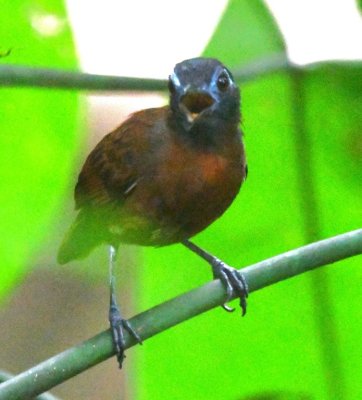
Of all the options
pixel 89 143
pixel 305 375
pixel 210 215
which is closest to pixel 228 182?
pixel 210 215

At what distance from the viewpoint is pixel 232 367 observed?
6.07ft

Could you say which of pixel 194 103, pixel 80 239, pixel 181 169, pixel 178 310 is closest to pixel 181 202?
pixel 181 169

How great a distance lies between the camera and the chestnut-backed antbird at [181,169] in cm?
172

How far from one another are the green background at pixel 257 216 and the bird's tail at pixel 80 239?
17cm

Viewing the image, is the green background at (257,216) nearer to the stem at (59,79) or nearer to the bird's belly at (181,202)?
the bird's belly at (181,202)

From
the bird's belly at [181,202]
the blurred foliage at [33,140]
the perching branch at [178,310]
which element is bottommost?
the bird's belly at [181,202]

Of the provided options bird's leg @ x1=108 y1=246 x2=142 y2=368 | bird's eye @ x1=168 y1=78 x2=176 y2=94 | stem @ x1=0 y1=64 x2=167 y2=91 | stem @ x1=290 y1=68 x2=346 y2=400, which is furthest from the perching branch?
stem @ x1=290 y1=68 x2=346 y2=400

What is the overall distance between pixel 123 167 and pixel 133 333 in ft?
1.65

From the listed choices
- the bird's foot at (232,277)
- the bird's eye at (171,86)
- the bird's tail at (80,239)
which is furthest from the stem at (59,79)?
the bird's tail at (80,239)

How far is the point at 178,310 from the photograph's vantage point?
131 centimetres

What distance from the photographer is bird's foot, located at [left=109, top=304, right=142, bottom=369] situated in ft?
4.82

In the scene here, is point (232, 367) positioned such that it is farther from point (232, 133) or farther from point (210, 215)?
point (232, 133)

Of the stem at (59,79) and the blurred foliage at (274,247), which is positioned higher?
the stem at (59,79)

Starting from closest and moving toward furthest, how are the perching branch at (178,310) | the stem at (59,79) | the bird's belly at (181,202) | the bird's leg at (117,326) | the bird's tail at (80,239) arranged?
the perching branch at (178,310) < the stem at (59,79) < the bird's leg at (117,326) < the bird's belly at (181,202) < the bird's tail at (80,239)
